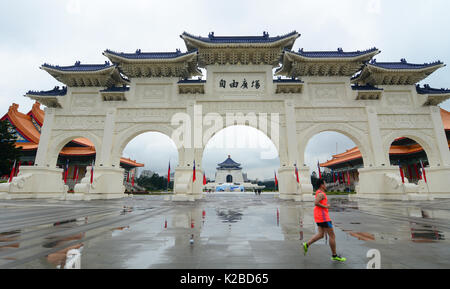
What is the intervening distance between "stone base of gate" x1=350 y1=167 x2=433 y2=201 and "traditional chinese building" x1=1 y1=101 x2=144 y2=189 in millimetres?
26352

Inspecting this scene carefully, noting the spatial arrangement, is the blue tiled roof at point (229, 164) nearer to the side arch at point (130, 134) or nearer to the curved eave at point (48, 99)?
the side arch at point (130, 134)

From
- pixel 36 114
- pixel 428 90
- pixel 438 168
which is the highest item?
pixel 36 114

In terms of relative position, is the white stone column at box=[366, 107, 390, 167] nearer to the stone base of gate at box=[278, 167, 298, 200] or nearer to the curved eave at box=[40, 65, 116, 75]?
the stone base of gate at box=[278, 167, 298, 200]

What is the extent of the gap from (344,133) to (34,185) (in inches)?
917

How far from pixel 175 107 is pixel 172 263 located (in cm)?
1481

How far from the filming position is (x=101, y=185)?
1532cm

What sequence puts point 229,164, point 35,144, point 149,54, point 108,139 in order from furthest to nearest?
point 229,164 → point 35,144 → point 149,54 → point 108,139

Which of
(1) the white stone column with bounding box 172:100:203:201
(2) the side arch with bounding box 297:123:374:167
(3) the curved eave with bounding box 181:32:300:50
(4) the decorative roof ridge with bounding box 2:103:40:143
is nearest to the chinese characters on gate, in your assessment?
(3) the curved eave with bounding box 181:32:300:50

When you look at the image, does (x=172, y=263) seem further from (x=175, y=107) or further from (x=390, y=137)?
(x=390, y=137)

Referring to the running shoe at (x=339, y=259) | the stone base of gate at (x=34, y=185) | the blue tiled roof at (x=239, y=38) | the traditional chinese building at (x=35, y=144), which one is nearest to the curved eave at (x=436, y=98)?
the blue tiled roof at (x=239, y=38)

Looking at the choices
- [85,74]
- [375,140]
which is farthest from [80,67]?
[375,140]

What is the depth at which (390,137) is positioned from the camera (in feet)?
52.3

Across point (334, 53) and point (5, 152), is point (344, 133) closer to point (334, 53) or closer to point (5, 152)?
point (334, 53)
